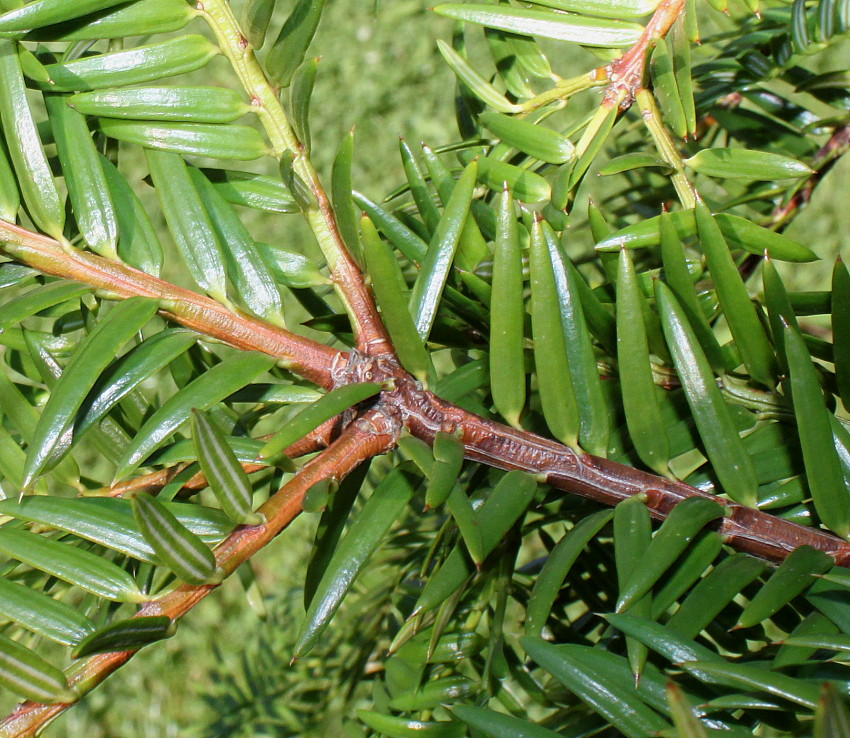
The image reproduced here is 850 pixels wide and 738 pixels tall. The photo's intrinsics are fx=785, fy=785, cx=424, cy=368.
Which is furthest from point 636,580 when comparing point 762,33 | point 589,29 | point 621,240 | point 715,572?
point 762,33

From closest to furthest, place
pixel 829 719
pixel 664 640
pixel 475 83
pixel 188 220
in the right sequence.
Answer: pixel 829 719 → pixel 664 640 → pixel 188 220 → pixel 475 83

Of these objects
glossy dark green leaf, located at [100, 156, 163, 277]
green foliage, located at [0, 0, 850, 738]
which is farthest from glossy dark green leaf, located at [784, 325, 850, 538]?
glossy dark green leaf, located at [100, 156, 163, 277]

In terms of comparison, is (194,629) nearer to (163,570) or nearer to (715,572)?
(163,570)

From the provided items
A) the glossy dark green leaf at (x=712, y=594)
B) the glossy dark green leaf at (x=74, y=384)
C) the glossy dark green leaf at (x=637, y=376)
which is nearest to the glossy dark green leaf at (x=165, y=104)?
the glossy dark green leaf at (x=74, y=384)

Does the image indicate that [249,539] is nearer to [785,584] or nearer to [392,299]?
[392,299]

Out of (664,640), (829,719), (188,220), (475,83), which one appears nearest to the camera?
(829,719)

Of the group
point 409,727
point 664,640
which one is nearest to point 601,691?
point 664,640

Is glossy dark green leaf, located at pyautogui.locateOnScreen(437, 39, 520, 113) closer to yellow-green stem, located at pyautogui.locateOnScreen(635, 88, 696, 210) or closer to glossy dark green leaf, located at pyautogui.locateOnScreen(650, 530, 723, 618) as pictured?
yellow-green stem, located at pyautogui.locateOnScreen(635, 88, 696, 210)
